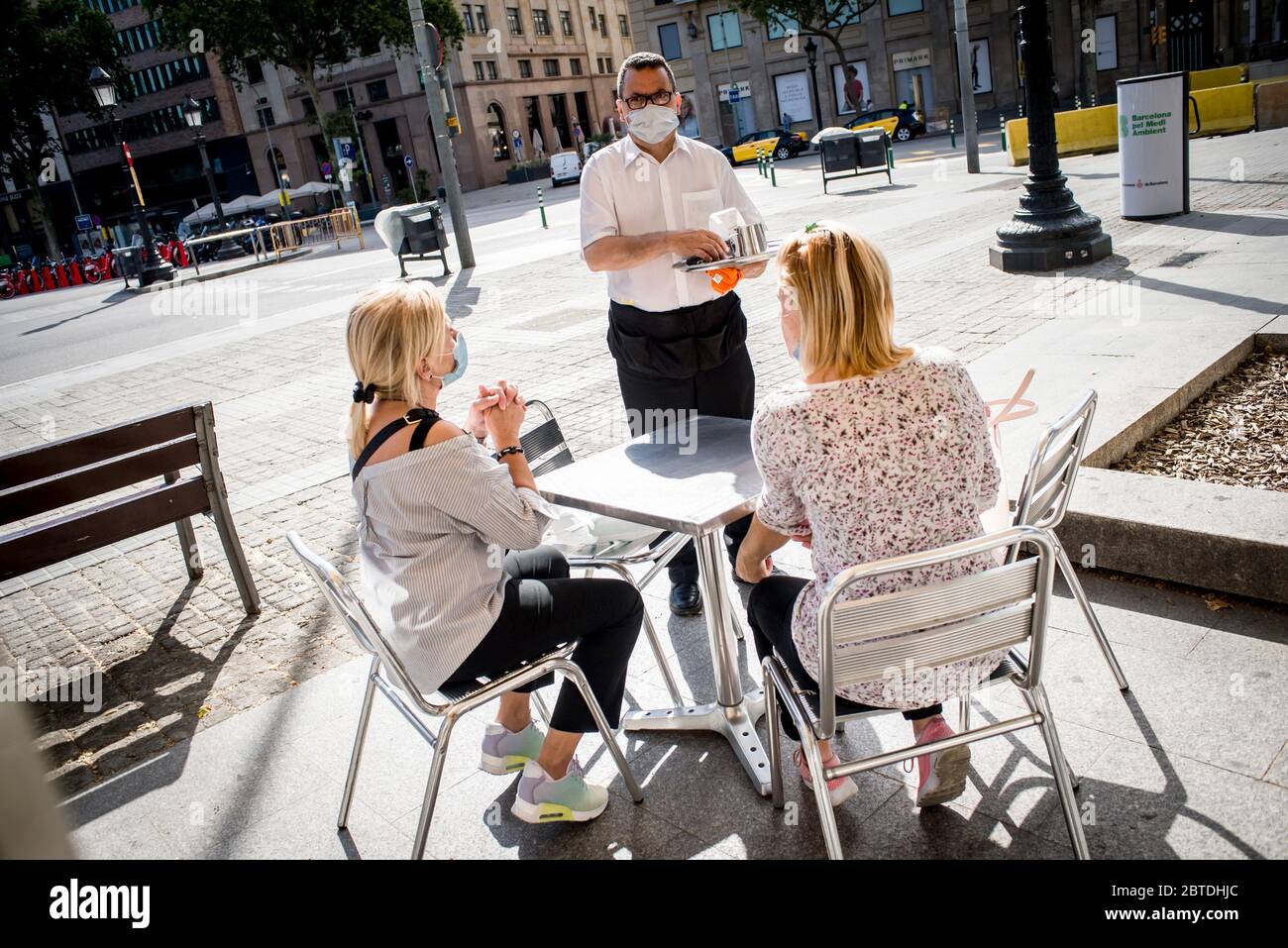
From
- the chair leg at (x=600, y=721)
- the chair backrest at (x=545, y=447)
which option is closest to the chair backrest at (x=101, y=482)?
the chair backrest at (x=545, y=447)

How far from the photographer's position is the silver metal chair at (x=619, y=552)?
11.4 ft

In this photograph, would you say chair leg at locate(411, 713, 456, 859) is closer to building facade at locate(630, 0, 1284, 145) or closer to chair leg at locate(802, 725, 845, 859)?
chair leg at locate(802, 725, 845, 859)

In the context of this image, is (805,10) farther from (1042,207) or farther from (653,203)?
(653,203)

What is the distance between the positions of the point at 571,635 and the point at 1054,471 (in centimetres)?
147

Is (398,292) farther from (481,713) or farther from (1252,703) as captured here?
(1252,703)

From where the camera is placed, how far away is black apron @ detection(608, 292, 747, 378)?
13.0 feet

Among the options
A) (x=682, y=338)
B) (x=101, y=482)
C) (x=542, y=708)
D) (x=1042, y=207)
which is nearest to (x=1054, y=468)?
(x=682, y=338)

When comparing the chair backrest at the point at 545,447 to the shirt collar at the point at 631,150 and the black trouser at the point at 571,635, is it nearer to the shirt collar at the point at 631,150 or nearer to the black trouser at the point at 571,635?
the black trouser at the point at 571,635

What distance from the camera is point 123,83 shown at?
5731 centimetres

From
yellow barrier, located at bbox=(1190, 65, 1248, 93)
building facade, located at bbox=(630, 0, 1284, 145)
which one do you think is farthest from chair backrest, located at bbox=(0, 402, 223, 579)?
building facade, located at bbox=(630, 0, 1284, 145)

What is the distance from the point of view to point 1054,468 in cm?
280

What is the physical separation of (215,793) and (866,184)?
19.7 metres

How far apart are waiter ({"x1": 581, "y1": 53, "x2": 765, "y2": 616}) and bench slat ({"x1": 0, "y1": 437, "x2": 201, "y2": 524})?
221 cm
